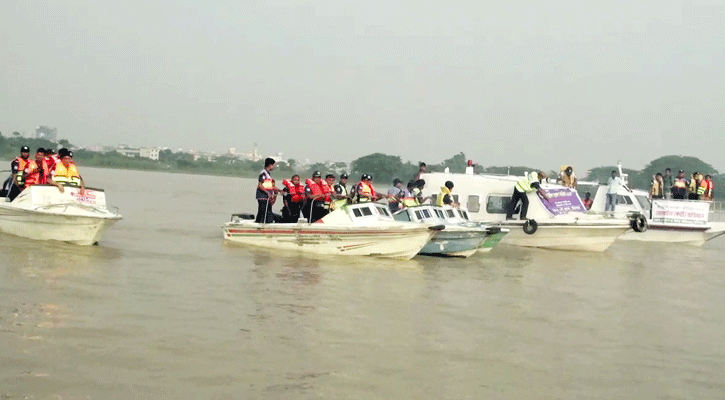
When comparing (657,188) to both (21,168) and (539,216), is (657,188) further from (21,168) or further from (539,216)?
(21,168)

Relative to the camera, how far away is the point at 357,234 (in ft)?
62.1

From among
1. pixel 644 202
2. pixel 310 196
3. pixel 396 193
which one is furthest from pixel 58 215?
pixel 644 202

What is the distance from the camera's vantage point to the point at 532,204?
2461cm

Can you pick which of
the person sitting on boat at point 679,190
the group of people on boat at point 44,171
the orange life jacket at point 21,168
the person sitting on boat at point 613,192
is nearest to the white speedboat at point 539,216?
the person sitting on boat at point 613,192

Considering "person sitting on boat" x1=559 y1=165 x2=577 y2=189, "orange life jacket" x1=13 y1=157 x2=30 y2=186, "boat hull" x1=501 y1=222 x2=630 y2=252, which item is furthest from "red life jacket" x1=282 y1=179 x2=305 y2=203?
"person sitting on boat" x1=559 y1=165 x2=577 y2=189

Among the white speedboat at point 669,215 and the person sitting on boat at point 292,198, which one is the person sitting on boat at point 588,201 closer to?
the white speedboat at point 669,215

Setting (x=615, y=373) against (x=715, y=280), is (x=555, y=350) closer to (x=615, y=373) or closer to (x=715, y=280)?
(x=615, y=373)

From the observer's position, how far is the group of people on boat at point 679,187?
29.4 meters

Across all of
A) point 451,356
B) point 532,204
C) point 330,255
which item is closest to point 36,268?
point 330,255

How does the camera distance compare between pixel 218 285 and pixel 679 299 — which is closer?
pixel 218 285

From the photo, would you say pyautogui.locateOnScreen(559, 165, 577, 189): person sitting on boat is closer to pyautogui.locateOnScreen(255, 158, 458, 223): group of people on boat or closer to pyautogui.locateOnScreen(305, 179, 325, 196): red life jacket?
pyautogui.locateOnScreen(255, 158, 458, 223): group of people on boat

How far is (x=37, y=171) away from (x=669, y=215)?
18361 mm

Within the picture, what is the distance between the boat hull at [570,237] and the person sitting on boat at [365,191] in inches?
193

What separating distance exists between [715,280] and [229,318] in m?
12.6
